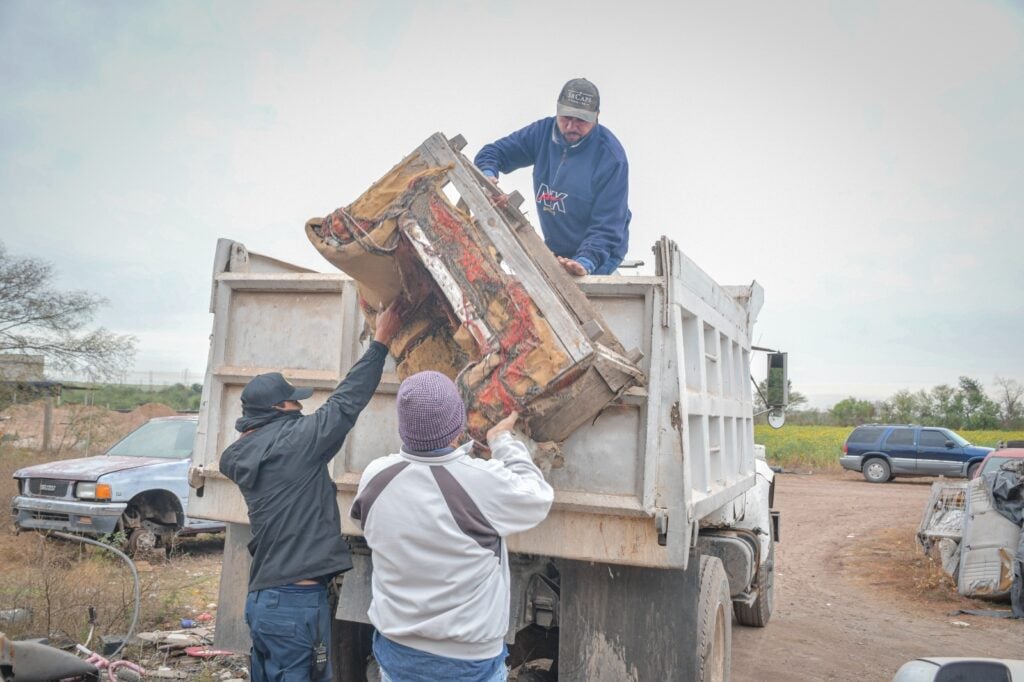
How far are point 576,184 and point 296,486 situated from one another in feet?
7.73

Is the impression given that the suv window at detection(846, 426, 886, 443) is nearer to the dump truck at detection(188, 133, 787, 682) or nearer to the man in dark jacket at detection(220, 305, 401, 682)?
the dump truck at detection(188, 133, 787, 682)

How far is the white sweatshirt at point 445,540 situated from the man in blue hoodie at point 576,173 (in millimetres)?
1804

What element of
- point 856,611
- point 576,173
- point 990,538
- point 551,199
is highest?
point 576,173

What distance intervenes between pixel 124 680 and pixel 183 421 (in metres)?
6.19

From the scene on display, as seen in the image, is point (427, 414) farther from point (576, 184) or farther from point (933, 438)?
point (933, 438)

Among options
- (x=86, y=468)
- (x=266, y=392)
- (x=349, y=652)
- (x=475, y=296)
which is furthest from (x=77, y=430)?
(x=475, y=296)

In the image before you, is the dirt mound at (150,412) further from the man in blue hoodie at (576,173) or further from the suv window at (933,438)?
the man in blue hoodie at (576,173)

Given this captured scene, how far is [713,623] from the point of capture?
380 centimetres

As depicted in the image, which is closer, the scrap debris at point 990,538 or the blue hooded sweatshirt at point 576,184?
the blue hooded sweatshirt at point 576,184

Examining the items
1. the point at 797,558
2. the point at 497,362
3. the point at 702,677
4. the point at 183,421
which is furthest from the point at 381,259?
the point at 797,558

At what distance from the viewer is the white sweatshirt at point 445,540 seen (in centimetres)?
258

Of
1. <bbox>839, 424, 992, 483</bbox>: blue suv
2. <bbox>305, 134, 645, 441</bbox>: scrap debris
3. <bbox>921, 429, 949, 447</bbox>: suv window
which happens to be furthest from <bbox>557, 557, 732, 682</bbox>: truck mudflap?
<bbox>921, 429, 949, 447</bbox>: suv window

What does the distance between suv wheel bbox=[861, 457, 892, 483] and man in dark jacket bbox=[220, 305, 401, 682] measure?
22.7m

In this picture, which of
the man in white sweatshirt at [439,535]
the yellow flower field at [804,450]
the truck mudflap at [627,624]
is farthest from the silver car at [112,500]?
the yellow flower field at [804,450]
